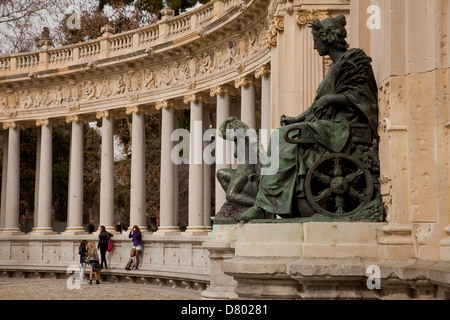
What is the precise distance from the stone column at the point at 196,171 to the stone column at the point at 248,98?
20.9 ft

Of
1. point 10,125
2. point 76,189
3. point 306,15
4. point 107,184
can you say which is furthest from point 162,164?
point 306,15

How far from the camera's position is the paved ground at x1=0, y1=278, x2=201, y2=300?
43.2 meters

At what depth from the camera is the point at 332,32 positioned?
17703 mm

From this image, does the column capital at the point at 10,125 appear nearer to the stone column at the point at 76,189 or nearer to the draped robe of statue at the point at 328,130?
the stone column at the point at 76,189

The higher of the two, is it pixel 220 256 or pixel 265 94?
pixel 265 94

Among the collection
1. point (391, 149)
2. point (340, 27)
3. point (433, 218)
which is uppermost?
point (340, 27)

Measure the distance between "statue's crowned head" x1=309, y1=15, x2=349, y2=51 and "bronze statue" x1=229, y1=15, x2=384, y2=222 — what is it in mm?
504

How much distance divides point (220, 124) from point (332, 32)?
36010mm

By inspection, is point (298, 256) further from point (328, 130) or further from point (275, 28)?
point (275, 28)

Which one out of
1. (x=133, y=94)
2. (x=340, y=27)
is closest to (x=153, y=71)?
(x=133, y=94)

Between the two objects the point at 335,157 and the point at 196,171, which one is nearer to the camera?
the point at 335,157

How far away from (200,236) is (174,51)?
17395 mm

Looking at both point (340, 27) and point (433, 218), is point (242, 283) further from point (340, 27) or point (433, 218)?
point (340, 27)

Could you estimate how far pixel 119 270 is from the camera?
56.4 meters
